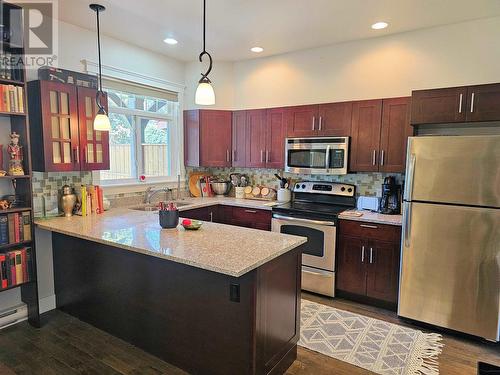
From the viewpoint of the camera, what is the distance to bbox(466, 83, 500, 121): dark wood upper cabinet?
8.82ft

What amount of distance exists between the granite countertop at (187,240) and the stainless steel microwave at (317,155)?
5.07 feet

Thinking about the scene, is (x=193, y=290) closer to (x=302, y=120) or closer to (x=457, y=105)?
(x=302, y=120)

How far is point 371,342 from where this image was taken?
104 inches

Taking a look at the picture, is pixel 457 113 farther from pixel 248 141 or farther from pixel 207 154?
pixel 207 154

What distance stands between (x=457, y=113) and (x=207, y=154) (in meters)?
2.92

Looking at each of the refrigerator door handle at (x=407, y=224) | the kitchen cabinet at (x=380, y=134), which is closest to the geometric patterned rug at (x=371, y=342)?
the refrigerator door handle at (x=407, y=224)

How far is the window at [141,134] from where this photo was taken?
149 inches

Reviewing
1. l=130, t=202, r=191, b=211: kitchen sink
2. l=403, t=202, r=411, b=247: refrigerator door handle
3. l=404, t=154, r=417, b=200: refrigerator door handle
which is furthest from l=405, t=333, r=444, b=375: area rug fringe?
l=130, t=202, r=191, b=211: kitchen sink

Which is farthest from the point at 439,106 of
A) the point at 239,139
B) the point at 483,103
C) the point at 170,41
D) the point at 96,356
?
the point at 96,356

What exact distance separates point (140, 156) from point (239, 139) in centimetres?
134

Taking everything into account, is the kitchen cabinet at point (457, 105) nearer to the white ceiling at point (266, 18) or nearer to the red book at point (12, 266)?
the white ceiling at point (266, 18)

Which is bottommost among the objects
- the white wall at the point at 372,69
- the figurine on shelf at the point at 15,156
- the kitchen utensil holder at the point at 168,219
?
the kitchen utensil holder at the point at 168,219

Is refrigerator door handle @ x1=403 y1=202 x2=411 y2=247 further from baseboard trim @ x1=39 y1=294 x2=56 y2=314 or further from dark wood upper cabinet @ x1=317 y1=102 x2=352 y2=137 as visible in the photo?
baseboard trim @ x1=39 y1=294 x2=56 y2=314

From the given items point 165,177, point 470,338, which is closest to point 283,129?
point 165,177
